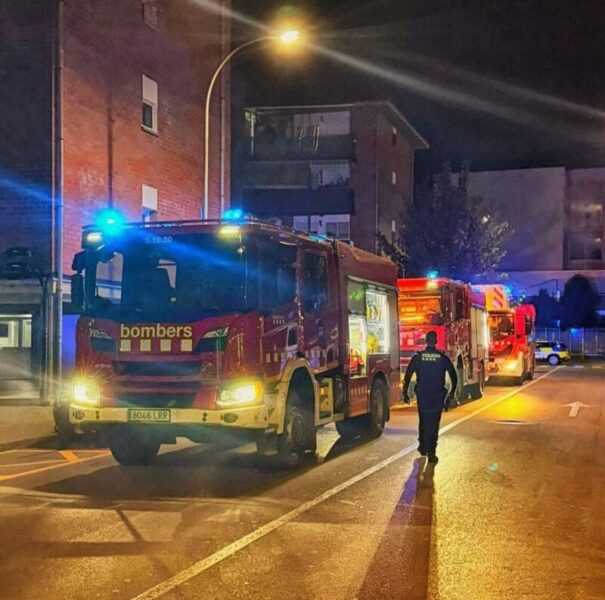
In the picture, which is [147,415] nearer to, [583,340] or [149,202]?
[149,202]

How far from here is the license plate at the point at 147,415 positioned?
9.70 meters

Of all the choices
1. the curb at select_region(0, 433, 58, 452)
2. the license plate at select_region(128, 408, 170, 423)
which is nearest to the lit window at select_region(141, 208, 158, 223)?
the curb at select_region(0, 433, 58, 452)

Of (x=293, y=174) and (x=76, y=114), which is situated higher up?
(x=293, y=174)

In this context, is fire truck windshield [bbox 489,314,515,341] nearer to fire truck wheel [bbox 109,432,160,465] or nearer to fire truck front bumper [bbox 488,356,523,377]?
fire truck front bumper [bbox 488,356,523,377]

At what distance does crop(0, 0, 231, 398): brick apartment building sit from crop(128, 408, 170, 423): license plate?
8963 mm

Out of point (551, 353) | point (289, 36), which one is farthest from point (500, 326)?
point (551, 353)

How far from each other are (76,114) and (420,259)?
29.2m

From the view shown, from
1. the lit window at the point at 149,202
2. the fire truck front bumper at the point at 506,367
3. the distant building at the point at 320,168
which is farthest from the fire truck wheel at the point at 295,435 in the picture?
the distant building at the point at 320,168

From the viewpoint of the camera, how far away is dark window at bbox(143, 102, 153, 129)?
2177 cm

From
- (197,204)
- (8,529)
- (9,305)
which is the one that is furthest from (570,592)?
(197,204)

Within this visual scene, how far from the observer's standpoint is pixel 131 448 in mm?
11008

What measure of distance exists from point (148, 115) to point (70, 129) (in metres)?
3.68

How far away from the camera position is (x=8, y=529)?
745 cm

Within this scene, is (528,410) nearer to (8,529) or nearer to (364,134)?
(8,529)
